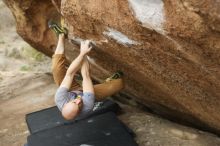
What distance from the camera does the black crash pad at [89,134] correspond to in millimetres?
4242

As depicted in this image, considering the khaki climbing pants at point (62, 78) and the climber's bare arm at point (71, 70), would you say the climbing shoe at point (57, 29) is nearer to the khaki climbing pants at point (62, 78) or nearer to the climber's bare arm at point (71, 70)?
the khaki climbing pants at point (62, 78)

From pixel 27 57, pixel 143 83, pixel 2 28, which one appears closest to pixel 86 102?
pixel 143 83

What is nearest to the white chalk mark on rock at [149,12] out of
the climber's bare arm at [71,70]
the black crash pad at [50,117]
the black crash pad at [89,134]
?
the climber's bare arm at [71,70]

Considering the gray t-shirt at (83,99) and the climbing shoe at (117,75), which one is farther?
the climbing shoe at (117,75)

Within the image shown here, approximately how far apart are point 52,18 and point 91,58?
132 centimetres

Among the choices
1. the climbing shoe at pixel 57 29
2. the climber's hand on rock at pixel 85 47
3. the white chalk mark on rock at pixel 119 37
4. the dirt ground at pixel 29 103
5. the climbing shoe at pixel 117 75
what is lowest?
the dirt ground at pixel 29 103

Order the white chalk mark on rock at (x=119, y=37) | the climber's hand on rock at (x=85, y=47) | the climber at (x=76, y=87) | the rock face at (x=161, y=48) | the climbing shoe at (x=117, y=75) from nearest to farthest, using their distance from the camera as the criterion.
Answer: the rock face at (x=161, y=48), the white chalk mark on rock at (x=119, y=37), the climber at (x=76, y=87), the climber's hand on rock at (x=85, y=47), the climbing shoe at (x=117, y=75)

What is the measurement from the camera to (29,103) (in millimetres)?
6051

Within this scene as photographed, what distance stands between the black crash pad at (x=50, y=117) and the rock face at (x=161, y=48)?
12.9 inches

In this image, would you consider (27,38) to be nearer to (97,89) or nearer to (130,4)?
(97,89)

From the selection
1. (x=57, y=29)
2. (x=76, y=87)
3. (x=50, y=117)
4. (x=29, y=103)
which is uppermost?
(x=57, y=29)

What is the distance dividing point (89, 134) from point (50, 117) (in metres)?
0.82

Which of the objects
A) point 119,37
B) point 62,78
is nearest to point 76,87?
point 62,78

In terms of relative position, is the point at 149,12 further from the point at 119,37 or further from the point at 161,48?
the point at 119,37
